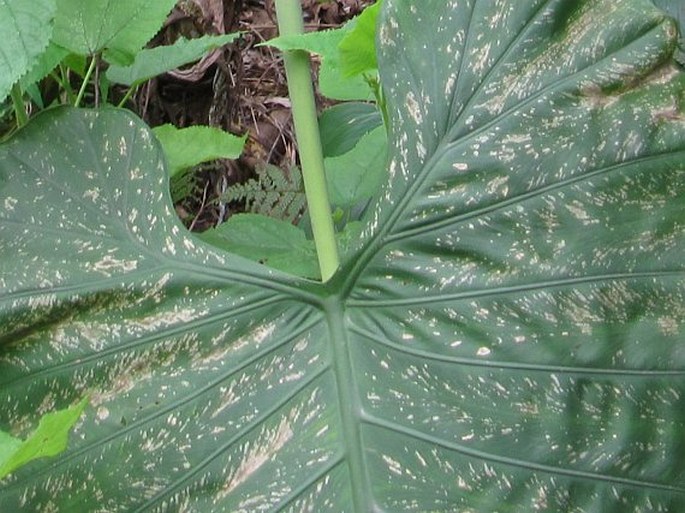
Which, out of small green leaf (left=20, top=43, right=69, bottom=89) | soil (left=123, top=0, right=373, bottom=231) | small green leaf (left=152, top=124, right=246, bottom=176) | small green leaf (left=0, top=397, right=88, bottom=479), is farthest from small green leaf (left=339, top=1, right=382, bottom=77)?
soil (left=123, top=0, right=373, bottom=231)

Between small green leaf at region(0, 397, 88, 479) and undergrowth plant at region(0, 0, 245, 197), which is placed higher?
undergrowth plant at region(0, 0, 245, 197)

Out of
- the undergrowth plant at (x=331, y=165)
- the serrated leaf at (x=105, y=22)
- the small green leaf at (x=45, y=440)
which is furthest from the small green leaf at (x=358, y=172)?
the small green leaf at (x=45, y=440)

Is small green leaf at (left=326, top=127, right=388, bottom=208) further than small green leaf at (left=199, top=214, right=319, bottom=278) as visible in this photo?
Yes

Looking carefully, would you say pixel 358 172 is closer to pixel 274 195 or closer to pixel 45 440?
pixel 274 195

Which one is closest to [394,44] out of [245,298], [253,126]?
[245,298]

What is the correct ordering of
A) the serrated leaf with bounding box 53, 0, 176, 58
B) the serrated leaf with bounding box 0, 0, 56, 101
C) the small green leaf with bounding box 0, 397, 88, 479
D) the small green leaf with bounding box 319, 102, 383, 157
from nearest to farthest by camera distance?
the small green leaf with bounding box 0, 397, 88, 479 → the serrated leaf with bounding box 0, 0, 56, 101 → the serrated leaf with bounding box 53, 0, 176, 58 → the small green leaf with bounding box 319, 102, 383, 157

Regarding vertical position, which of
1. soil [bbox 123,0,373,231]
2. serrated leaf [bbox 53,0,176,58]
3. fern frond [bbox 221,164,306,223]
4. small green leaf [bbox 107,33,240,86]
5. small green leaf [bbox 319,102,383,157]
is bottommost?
serrated leaf [bbox 53,0,176,58]

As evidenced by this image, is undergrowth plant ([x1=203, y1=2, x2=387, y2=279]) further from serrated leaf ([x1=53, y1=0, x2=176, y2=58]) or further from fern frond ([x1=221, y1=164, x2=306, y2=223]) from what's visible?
serrated leaf ([x1=53, y1=0, x2=176, y2=58])

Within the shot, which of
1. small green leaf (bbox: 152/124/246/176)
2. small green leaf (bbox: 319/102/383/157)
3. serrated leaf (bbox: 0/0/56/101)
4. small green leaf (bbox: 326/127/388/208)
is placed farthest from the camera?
small green leaf (bbox: 319/102/383/157)
